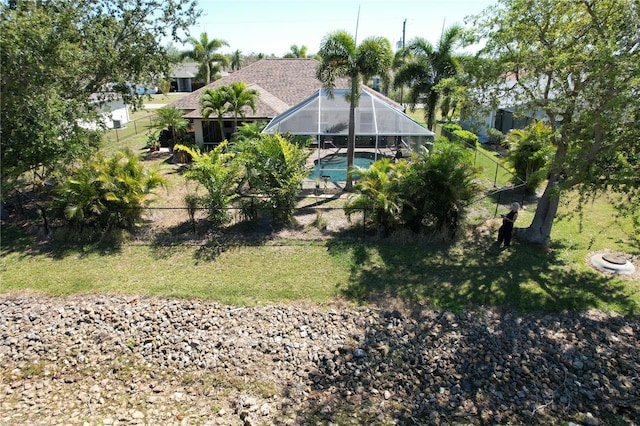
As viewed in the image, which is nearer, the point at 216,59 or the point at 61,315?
the point at 61,315

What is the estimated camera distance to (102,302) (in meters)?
9.20

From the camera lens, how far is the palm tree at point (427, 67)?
827 inches

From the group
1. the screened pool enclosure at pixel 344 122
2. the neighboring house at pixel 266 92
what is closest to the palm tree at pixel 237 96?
the neighboring house at pixel 266 92

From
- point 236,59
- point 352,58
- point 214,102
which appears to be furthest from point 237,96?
point 236,59

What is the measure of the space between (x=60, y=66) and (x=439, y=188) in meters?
11.6

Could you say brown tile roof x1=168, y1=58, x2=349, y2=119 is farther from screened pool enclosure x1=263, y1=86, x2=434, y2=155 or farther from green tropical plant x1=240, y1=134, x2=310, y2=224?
green tropical plant x1=240, y1=134, x2=310, y2=224

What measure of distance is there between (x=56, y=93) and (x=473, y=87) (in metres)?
12.3

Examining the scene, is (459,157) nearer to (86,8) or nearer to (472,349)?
(472,349)

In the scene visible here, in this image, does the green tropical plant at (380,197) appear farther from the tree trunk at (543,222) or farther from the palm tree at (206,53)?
the palm tree at (206,53)

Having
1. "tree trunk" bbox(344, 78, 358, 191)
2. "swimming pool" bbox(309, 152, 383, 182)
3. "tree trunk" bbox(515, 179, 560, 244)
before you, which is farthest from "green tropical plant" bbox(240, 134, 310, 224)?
"tree trunk" bbox(515, 179, 560, 244)

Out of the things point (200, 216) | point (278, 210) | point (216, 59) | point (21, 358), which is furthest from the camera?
point (216, 59)

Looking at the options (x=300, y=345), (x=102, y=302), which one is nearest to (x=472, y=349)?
(x=300, y=345)

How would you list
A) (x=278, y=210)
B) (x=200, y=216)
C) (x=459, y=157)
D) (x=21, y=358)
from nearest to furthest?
(x=21, y=358) → (x=459, y=157) → (x=278, y=210) → (x=200, y=216)

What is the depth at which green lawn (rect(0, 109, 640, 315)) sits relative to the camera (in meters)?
9.37
